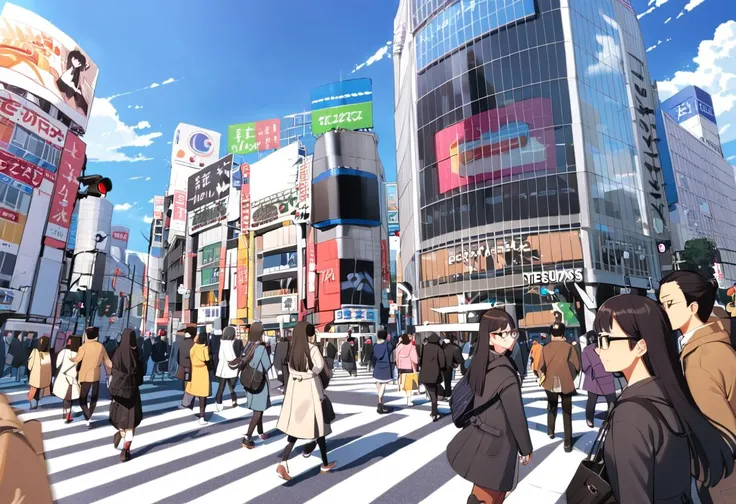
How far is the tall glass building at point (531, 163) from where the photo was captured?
35.8 metres

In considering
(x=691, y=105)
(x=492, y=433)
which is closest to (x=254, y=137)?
(x=492, y=433)

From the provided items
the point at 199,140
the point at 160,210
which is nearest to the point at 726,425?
the point at 199,140

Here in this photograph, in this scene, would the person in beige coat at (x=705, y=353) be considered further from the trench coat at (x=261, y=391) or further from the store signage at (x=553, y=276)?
the store signage at (x=553, y=276)

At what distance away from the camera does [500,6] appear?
137 feet

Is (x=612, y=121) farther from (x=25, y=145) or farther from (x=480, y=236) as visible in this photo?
(x=25, y=145)

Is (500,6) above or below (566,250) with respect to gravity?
above

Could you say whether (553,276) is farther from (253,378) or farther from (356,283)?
(253,378)

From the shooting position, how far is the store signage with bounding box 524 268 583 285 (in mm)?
34094

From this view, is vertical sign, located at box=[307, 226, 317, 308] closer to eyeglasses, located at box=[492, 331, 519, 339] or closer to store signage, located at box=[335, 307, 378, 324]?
store signage, located at box=[335, 307, 378, 324]

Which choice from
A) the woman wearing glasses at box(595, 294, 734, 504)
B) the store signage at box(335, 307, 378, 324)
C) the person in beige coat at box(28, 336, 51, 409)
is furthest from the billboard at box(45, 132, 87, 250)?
the woman wearing glasses at box(595, 294, 734, 504)

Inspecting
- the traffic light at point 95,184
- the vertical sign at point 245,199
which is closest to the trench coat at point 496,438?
the traffic light at point 95,184

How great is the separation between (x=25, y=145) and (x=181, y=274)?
41091 millimetres

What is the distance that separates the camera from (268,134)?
62.2m

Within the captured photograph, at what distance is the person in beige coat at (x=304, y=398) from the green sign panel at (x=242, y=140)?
60527 mm
